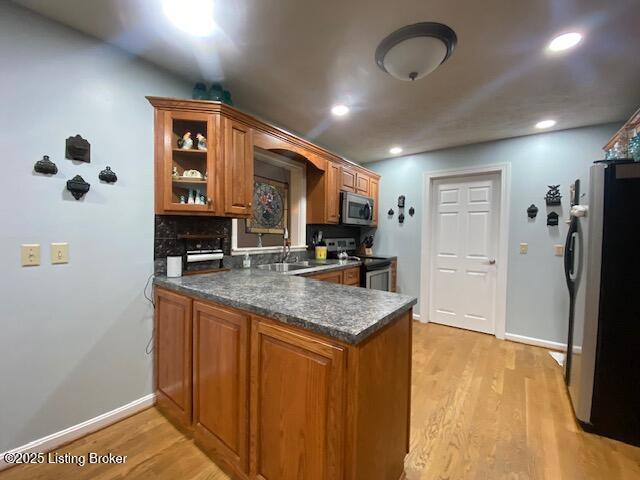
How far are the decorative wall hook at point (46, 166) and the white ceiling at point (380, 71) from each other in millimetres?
771

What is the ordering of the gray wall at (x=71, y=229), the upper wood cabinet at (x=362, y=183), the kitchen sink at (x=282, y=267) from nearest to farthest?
1. the gray wall at (x=71, y=229)
2. the kitchen sink at (x=282, y=267)
3. the upper wood cabinet at (x=362, y=183)

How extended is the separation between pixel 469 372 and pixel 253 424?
210cm

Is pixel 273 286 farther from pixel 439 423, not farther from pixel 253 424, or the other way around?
pixel 439 423

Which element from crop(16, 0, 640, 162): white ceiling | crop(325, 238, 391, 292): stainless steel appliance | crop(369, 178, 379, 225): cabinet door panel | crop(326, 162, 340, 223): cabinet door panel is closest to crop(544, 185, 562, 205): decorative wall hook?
crop(16, 0, 640, 162): white ceiling

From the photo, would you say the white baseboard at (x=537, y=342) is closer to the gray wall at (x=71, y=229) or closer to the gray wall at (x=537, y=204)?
the gray wall at (x=537, y=204)

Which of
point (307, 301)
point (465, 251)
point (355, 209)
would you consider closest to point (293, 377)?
point (307, 301)

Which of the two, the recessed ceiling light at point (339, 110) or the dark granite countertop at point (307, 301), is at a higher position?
the recessed ceiling light at point (339, 110)

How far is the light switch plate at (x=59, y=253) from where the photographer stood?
4.99 ft

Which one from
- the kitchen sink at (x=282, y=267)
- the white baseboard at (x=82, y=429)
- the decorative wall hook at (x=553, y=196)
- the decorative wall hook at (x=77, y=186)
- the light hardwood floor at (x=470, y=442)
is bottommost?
the light hardwood floor at (x=470, y=442)

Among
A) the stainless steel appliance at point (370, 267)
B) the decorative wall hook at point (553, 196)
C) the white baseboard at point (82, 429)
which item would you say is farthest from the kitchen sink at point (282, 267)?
the decorative wall hook at point (553, 196)

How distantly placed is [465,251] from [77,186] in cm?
386

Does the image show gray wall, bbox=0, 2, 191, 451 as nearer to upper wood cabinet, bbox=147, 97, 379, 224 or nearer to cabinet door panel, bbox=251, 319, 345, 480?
upper wood cabinet, bbox=147, 97, 379, 224

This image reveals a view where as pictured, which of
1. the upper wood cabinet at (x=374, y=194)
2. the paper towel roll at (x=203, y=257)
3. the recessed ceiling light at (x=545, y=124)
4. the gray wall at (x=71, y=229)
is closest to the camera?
the gray wall at (x=71, y=229)

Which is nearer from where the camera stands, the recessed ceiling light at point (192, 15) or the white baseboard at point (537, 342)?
the recessed ceiling light at point (192, 15)
